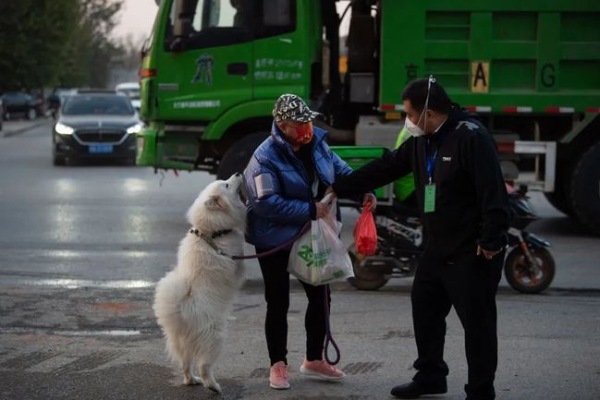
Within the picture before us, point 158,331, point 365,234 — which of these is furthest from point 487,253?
point 158,331

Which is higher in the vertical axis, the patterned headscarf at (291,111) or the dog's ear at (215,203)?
the patterned headscarf at (291,111)

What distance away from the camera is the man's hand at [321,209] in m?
6.07

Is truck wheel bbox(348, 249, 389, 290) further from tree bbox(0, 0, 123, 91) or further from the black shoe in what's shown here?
tree bbox(0, 0, 123, 91)

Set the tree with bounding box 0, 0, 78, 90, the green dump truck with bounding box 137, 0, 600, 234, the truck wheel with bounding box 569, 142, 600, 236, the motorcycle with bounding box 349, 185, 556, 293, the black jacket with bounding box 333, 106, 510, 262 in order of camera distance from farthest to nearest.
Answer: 1. the tree with bounding box 0, 0, 78, 90
2. the truck wheel with bounding box 569, 142, 600, 236
3. the green dump truck with bounding box 137, 0, 600, 234
4. the motorcycle with bounding box 349, 185, 556, 293
5. the black jacket with bounding box 333, 106, 510, 262

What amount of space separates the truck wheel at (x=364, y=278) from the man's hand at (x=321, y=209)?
3.27 m

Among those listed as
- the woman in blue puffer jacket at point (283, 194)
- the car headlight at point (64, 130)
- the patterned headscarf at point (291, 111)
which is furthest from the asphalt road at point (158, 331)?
the car headlight at point (64, 130)

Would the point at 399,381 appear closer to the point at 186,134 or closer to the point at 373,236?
the point at 373,236

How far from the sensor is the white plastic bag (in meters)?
6.08

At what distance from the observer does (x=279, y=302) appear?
6223 mm

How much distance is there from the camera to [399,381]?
6.44 metres

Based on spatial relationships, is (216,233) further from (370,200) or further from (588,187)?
(588,187)

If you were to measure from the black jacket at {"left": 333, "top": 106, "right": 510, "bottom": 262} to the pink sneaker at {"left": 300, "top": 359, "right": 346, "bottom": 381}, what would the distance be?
1048mm

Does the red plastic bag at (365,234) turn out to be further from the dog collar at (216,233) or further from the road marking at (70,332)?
the road marking at (70,332)

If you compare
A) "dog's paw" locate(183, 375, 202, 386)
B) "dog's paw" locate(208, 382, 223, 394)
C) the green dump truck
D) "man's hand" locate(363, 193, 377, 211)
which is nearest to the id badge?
"man's hand" locate(363, 193, 377, 211)
